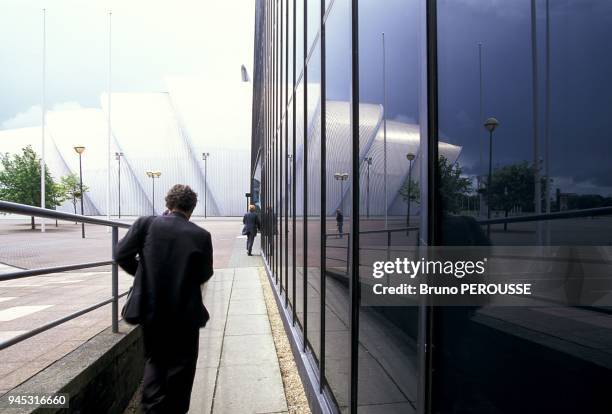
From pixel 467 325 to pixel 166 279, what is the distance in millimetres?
2226

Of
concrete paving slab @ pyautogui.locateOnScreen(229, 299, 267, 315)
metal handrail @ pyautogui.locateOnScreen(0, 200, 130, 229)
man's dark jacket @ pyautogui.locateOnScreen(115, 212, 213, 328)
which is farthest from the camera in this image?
concrete paving slab @ pyautogui.locateOnScreen(229, 299, 267, 315)

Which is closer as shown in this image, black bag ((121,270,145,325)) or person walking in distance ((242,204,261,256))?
black bag ((121,270,145,325))

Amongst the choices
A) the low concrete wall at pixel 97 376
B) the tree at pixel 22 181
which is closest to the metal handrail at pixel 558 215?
the low concrete wall at pixel 97 376

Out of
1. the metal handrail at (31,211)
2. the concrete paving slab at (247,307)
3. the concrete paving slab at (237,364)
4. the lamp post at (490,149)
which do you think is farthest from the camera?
the concrete paving slab at (247,307)

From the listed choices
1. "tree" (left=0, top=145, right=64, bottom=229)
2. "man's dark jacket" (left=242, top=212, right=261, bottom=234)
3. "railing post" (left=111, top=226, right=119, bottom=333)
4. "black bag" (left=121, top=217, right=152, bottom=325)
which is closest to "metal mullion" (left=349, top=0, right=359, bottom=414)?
"black bag" (left=121, top=217, right=152, bottom=325)

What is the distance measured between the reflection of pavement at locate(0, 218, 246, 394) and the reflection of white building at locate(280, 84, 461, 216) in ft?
6.48

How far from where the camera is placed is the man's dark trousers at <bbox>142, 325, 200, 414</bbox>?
3129 mm

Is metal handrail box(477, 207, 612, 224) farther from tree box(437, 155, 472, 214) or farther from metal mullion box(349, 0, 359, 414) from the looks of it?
metal mullion box(349, 0, 359, 414)

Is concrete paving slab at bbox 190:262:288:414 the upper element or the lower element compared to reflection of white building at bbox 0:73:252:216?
lower

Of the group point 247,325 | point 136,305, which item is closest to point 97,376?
point 136,305

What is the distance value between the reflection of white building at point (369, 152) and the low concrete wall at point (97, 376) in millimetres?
2020

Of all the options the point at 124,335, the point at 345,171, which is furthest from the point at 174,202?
the point at 124,335

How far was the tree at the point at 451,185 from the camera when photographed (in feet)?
4.84

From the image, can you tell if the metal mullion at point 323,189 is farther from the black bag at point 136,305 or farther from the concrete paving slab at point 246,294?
the concrete paving slab at point 246,294
